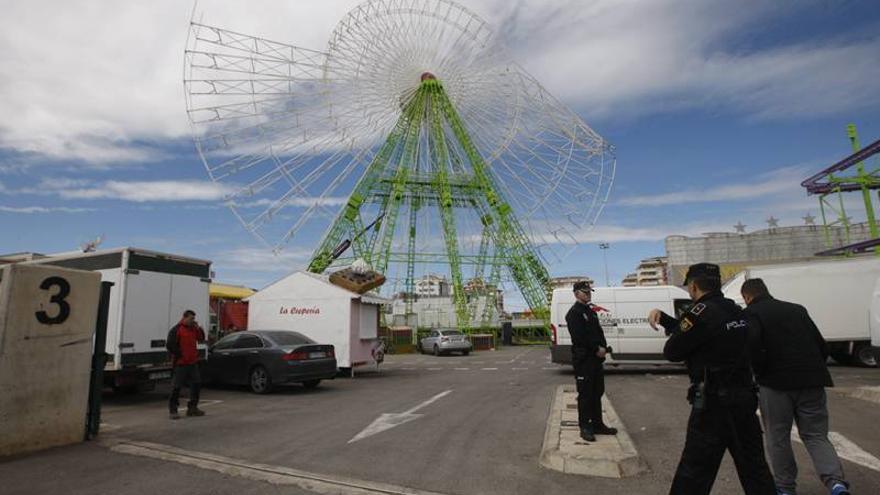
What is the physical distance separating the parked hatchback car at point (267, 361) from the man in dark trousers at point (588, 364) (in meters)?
7.19

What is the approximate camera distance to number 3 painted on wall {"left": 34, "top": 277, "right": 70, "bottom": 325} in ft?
20.8

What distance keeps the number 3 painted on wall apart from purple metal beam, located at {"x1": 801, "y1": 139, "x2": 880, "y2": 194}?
35.5 metres

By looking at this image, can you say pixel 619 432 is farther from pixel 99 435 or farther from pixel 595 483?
pixel 99 435

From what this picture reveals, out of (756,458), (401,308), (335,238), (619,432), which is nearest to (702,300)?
(756,458)

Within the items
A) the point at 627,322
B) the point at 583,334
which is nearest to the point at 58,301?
the point at 583,334

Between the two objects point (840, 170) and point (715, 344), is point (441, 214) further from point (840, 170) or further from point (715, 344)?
point (715, 344)

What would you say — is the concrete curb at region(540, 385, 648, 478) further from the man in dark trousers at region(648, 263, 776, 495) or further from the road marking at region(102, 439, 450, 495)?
the man in dark trousers at region(648, 263, 776, 495)

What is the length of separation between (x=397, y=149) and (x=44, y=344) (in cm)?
3136

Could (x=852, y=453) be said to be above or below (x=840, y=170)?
below

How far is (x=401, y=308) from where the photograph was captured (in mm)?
44469

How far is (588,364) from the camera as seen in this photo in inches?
241

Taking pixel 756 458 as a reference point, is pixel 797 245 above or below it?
above

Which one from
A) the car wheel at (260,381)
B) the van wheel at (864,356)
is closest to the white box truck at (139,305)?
the car wheel at (260,381)

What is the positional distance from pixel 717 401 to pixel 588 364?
2672mm
